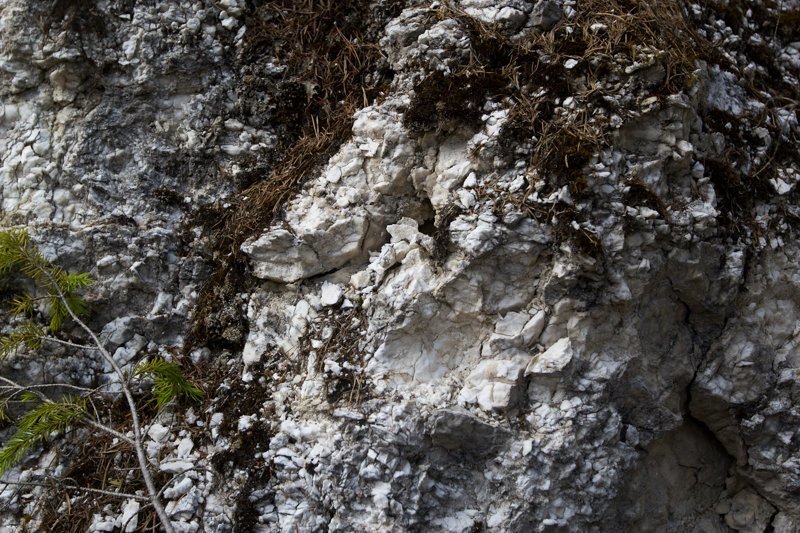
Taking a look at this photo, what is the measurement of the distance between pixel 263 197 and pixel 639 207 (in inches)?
74.9

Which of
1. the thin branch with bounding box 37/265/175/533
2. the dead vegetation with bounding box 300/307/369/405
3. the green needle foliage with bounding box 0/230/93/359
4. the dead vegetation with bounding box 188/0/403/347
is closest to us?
the thin branch with bounding box 37/265/175/533

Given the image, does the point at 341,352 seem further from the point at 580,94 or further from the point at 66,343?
the point at 580,94

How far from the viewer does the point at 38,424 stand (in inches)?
120

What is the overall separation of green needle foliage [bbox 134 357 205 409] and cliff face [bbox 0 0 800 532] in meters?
0.11

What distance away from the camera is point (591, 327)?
115 inches

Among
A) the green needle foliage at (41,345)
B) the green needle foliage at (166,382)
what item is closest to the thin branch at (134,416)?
the green needle foliage at (41,345)

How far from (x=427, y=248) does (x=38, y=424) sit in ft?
6.59

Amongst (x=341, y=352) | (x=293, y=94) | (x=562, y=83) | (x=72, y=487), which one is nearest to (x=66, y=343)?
(x=72, y=487)

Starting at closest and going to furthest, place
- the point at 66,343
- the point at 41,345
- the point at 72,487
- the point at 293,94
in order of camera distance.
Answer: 1. the point at 72,487
2. the point at 66,343
3. the point at 41,345
4. the point at 293,94

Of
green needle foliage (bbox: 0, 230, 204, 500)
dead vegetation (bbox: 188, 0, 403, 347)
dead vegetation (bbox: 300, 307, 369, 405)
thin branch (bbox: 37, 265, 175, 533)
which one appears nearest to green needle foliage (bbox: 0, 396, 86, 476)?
green needle foliage (bbox: 0, 230, 204, 500)

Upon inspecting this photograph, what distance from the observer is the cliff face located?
9.45 ft

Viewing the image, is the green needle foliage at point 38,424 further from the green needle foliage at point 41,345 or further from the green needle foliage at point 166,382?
the green needle foliage at point 166,382

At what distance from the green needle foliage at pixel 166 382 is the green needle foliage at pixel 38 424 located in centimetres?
34

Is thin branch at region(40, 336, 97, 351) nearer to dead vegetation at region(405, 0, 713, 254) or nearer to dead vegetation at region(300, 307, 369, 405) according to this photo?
dead vegetation at region(300, 307, 369, 405)
